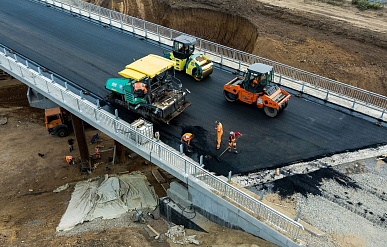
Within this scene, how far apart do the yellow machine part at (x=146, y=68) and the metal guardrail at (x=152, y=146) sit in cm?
220

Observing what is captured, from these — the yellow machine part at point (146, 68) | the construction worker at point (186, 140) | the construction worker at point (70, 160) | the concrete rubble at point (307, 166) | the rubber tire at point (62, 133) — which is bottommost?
the construction worker at point (70, 160)

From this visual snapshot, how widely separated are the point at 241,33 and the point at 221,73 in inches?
708

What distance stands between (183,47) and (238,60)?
426 centimetres

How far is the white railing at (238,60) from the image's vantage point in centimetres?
1819

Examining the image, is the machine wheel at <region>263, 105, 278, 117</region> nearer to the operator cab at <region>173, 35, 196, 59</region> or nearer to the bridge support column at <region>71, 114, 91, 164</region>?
Result: the operator cab at <region>173, 35, 196, 59</region>

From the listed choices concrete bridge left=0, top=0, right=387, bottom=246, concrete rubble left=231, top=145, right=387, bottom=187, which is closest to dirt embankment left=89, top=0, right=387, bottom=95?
concrete bridge left=0, top=0, right=387, bottom=246

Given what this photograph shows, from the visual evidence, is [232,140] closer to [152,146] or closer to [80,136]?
[152,146]

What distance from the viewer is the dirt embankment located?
30469 mm

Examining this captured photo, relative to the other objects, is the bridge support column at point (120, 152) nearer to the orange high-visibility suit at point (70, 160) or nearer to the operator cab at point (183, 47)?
the orange high-visibility suit at point (70, 160)

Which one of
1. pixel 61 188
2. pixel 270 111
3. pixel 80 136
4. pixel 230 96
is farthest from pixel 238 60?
pixel 61 188

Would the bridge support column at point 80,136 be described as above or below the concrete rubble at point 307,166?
below

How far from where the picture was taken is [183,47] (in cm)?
1986

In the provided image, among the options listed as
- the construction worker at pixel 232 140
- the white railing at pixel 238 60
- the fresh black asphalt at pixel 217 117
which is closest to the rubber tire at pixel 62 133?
the fresh black asphalt at pixel 217 117

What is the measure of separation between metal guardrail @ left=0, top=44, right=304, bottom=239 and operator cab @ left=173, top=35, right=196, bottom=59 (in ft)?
21.0
